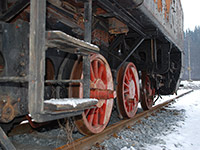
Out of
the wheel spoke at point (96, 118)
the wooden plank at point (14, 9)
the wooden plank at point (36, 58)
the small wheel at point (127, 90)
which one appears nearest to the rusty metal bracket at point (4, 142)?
the wooden plank at point (36, 58)

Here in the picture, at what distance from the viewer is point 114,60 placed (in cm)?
469

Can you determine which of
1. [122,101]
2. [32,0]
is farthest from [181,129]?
[32,0]

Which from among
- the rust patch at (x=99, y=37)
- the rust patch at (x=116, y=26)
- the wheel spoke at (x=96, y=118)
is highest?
the rust patch at (x=116, y=26)

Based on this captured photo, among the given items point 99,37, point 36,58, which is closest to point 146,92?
point 99,37

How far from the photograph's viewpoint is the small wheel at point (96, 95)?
2881 millimetres

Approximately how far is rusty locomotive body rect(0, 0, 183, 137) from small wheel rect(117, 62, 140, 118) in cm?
2

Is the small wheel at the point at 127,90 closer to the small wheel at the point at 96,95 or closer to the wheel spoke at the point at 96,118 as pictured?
the small wheel at the point at 96,95

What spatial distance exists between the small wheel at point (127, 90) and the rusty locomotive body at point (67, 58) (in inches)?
0.8

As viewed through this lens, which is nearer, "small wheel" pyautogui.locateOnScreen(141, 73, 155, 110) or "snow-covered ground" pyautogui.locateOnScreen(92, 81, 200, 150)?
"snow-covered ground" pyautogui.locateOnScreen(92, 81, 200, 150)

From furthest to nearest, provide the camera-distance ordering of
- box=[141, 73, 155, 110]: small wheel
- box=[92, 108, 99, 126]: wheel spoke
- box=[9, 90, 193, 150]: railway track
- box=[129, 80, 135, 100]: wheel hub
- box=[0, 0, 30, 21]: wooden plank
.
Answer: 1. box=[141, 73, 155, 110]: small wheel
2. box=[129, 80, 135, 100]: wheel hub
3. box=[92, 108, 99, 126]: wheel spoke
4. box=[9, 90, 193, 150]: railway track
5. box=[0, 0, 30, 21]: wooden plank

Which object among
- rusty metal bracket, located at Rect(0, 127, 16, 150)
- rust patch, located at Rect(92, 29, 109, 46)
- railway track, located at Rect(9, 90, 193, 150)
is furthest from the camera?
rust patch, located at Rect(92, 29, 109, 46)

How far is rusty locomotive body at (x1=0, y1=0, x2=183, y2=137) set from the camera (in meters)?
1.51

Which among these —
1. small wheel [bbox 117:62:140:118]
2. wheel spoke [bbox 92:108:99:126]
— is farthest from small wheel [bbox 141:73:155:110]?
wheel spoke [bbox 92:108:99:126]

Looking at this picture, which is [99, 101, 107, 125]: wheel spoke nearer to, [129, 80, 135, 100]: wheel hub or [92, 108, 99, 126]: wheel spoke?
[92, 108, 99, 126]: wheel spoke
